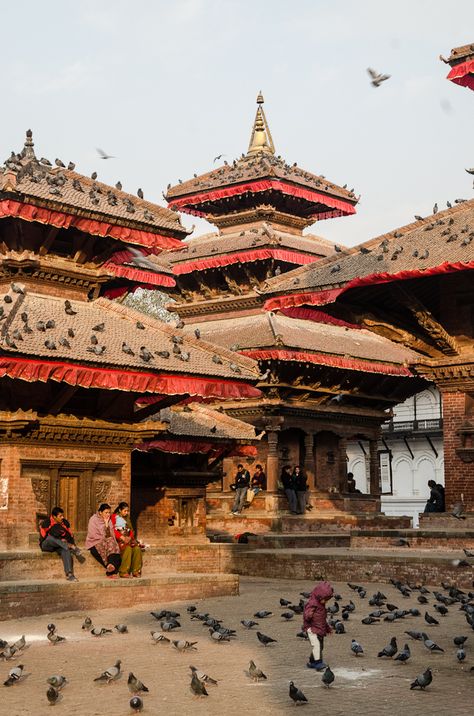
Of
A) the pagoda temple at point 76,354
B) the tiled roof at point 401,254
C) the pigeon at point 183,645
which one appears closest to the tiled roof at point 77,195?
the pagoda temple at point 76,354

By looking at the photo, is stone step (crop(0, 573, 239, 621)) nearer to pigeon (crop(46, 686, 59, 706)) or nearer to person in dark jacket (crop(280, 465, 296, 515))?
pigeon (crop(46, 686, 59, 706))

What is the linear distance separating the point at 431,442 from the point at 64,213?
139 feet

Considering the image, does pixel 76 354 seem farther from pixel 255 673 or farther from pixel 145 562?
pixel 255 673

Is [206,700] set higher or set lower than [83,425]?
lower

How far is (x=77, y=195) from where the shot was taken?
18891 mm

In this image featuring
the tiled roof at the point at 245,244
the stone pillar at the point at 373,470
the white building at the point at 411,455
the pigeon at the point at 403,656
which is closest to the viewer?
the pigeon at the point at 403,656

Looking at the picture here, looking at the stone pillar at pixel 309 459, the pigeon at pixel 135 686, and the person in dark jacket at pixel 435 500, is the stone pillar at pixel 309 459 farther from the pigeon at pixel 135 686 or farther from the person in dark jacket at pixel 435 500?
the pigeon at pixel 135 686

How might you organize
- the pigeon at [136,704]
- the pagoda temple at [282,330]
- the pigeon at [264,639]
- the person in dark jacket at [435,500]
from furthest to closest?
1. the pagoda temple at [282,330]
2. the person in dark jacket at [435,500]
3. the pigeon at [264,639]
4. the pigeon at [136,704]

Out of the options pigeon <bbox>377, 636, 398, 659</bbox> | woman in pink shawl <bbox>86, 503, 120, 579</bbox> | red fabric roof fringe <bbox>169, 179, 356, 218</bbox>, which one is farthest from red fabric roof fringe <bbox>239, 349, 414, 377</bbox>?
pigeon <bbox>377, 636, 398, 659</bbox>

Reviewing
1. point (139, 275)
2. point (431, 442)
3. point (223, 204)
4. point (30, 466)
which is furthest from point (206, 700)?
point (431, 442)

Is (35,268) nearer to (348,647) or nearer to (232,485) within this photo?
(348,647)

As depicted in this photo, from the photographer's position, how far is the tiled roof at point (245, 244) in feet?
120

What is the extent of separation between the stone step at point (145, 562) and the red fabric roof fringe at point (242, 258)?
50.1 ft

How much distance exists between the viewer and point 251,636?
12898 millimetres
